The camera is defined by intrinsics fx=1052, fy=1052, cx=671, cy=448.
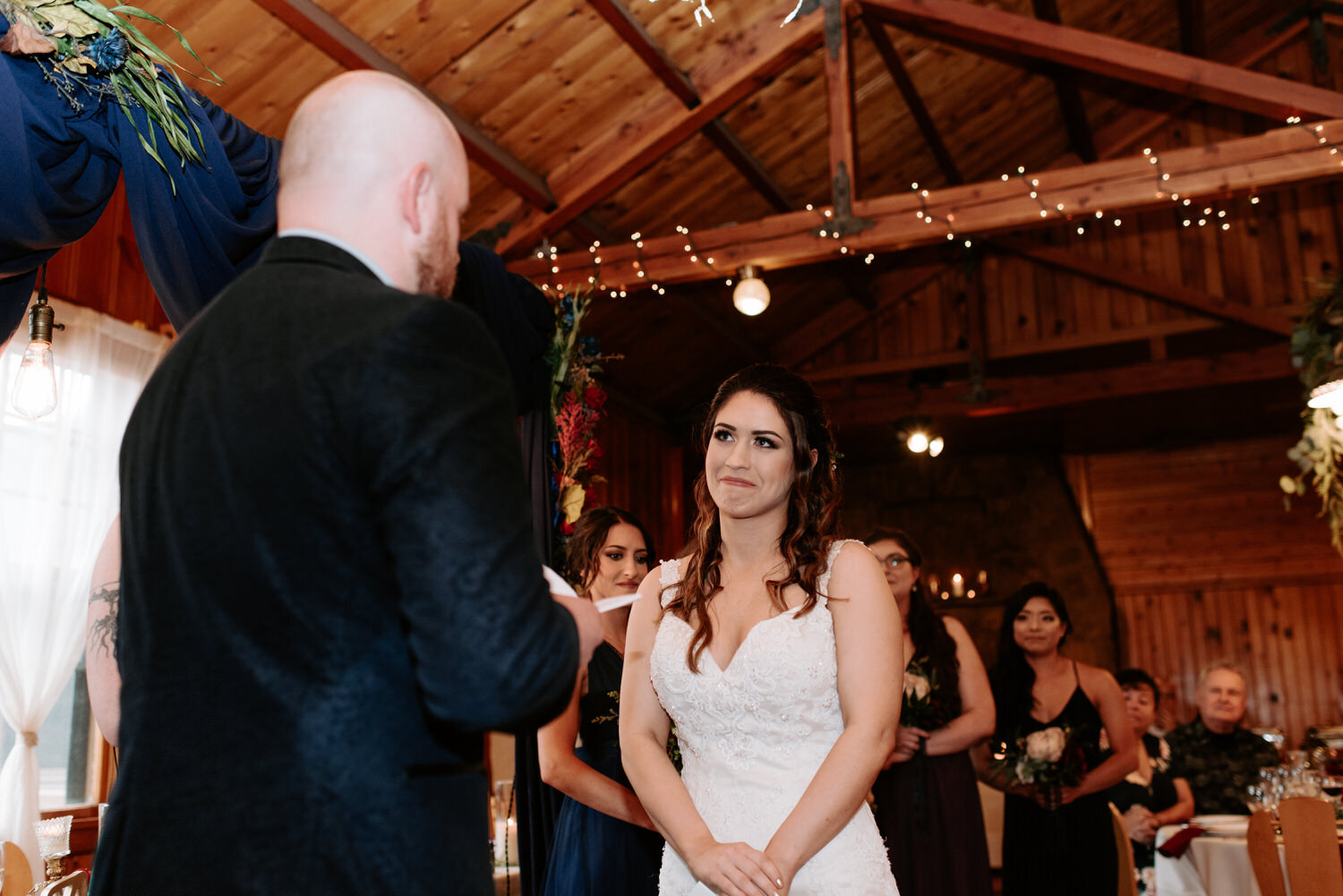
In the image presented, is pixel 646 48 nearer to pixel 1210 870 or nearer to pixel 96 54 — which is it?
pixel 96 54

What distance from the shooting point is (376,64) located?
18.0ft

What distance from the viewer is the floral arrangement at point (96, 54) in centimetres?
268

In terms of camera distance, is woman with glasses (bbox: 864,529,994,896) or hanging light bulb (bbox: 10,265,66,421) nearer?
hanging light bulb (bbox: 10,265,66,421)

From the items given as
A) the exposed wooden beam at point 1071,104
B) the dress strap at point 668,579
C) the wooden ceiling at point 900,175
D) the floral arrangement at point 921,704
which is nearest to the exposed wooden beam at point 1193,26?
the wooden ceiling at point 900,175

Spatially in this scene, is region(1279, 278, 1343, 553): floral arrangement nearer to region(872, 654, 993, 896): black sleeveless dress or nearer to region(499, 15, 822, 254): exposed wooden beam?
region(872, 654, 993, 896): black sleeveless dress

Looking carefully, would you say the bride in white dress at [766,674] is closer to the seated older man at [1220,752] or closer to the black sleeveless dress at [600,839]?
the black sleeveless dress at [600,839]

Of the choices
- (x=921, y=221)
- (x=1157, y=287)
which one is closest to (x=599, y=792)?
(x=921, y=221)

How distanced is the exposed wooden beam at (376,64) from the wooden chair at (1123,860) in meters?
3.89

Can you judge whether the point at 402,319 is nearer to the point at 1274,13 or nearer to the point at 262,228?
the point at 262,228

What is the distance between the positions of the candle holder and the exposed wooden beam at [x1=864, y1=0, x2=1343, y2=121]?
20.3 feet

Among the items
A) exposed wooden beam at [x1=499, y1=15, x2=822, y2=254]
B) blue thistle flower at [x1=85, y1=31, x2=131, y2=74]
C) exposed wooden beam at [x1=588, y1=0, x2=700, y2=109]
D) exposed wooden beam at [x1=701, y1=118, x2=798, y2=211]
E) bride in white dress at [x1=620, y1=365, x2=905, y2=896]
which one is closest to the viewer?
bride in white dress at [x1=620, y1=365, x2=905, y2=896]

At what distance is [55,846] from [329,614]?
9.90 ft

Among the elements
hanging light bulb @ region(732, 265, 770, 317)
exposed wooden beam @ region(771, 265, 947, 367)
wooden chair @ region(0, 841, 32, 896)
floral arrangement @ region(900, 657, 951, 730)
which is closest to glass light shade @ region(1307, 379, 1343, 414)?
floral arrangement @ region(900, 657, 951, 730)

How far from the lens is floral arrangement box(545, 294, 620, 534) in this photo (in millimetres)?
4754
